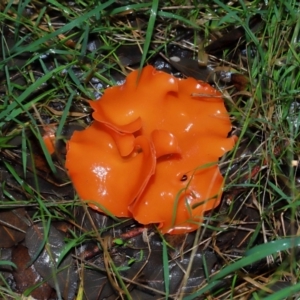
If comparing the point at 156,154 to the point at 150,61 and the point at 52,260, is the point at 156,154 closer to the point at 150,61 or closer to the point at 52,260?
the point at 150,61

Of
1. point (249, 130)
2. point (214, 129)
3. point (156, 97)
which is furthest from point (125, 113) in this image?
point (249, 130)

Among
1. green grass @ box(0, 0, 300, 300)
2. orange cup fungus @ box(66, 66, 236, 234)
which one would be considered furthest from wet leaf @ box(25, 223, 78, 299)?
orange cup fungus @ box(66, 66, 236, 234)

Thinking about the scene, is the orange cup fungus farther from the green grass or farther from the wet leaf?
A: the wet leaf

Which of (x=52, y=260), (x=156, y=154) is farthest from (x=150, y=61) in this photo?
(x=52, y=260)

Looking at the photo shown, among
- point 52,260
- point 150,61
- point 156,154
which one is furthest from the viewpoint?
point 150,61

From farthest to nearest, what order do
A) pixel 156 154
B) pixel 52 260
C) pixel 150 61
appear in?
pixel 150 61 < pixel 52 260 < pixel 156 154

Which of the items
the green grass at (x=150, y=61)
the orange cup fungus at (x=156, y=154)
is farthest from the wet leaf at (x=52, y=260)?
the orange cup fungus at (x=156, y=154)
